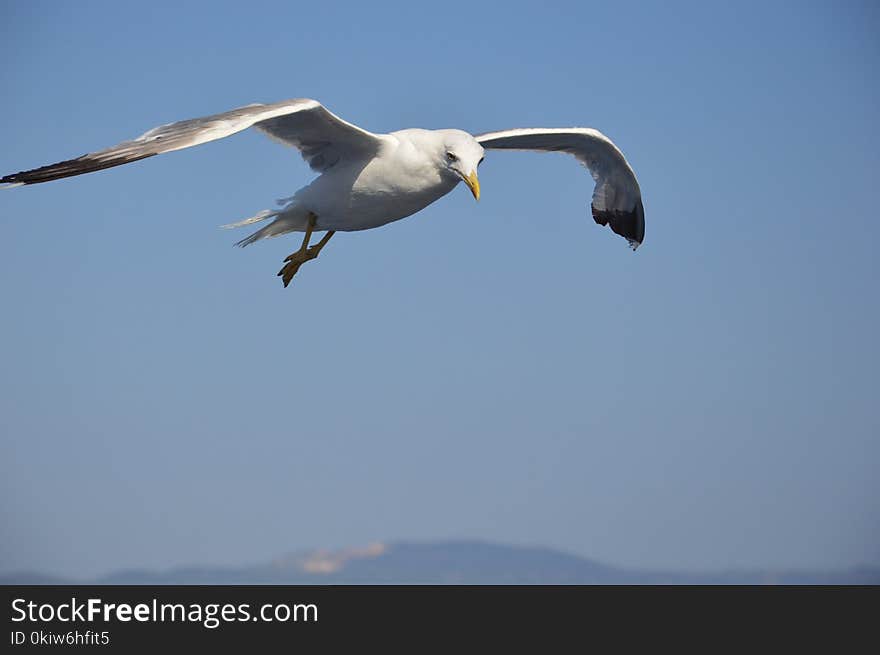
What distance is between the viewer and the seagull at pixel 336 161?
1073 centimetres

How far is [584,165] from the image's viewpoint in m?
16.8

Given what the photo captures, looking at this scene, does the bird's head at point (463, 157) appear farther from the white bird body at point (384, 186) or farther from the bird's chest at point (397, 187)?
the bird's chest at point (397, 187)

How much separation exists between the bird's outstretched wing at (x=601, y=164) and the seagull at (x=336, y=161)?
2.67 meters

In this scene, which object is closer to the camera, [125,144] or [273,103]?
[125,144]

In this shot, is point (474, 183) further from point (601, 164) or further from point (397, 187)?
point (601, 164)

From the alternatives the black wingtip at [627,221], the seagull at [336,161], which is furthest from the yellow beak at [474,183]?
the black wingtip at [627,221]

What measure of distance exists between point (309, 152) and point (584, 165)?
212 inches

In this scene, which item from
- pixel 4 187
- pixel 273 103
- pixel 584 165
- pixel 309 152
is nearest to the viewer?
pixel 4 187

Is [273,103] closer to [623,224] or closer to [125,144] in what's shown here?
[125,144]

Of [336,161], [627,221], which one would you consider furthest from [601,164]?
[336,161]

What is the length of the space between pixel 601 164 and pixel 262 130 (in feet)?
19.6

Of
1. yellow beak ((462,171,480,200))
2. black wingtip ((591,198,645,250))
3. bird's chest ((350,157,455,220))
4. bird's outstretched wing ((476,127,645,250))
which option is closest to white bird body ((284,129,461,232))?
bird's chest ((350,157,455,220))
